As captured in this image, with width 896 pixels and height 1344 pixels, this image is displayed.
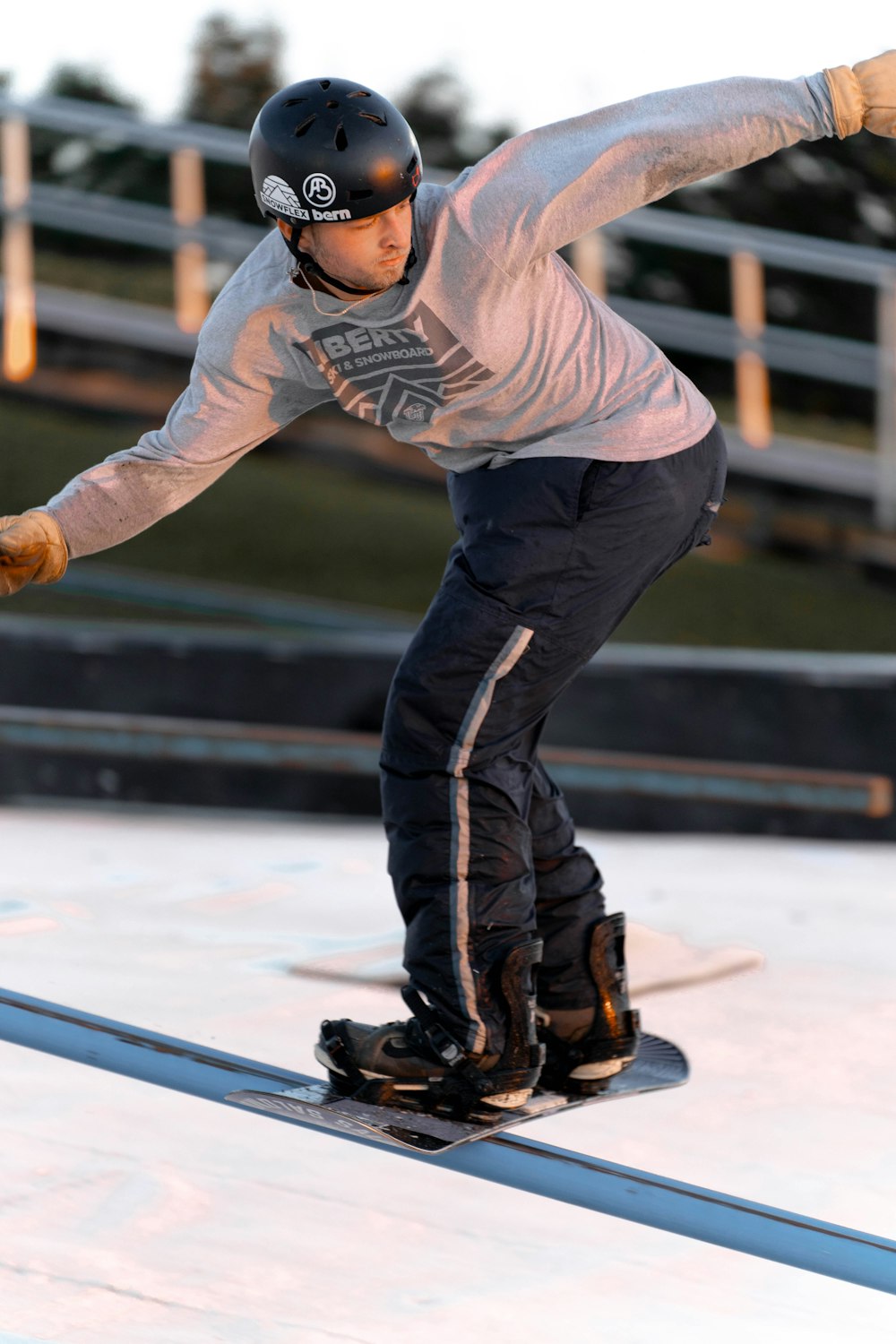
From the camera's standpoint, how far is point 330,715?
17.0 ft

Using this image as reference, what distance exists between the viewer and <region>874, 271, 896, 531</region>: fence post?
6.77m

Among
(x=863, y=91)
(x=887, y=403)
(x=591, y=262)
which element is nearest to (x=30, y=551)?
(x=863, y=91)

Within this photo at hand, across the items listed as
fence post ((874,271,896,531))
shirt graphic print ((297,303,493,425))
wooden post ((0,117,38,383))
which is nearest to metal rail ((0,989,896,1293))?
shirt graphic print ((297,303,493,425))

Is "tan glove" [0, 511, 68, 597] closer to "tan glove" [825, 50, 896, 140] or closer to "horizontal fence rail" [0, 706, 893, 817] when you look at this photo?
"tan glove" [825, 50, 896, 140]

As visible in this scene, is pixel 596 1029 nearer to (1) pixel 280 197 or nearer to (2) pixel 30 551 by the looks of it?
(2) pixel 30 551

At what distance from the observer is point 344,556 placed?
775cm

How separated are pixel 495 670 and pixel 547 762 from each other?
2.09 meters

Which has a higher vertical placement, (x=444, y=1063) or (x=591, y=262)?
(x=591, y=262)

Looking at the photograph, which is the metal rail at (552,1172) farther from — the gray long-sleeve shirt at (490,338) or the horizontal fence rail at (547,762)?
the horizontal fence rail at (547,762)

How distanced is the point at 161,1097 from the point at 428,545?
5645 millimetres

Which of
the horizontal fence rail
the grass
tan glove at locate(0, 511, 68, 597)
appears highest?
tan glove at locate(0, 511, 68, 597)

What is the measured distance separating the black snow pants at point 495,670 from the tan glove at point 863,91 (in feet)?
1.52

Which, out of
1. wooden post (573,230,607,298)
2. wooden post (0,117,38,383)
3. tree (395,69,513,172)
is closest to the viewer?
wooden post (573,230,607,298)

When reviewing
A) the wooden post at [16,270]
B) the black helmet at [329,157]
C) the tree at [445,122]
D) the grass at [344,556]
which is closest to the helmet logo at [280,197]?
the black helmet at [329,157]
